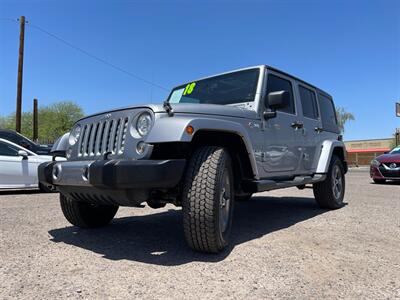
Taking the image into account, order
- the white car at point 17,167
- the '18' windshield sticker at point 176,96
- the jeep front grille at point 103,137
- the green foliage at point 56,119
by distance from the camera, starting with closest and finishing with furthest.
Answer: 1. the jeep front grille at point 103,137
2. the '18' windshield sticker at point 176,96
3. the white car at point 17,167
4. the green foliage at point 56,119

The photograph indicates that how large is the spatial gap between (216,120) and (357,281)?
1736mm

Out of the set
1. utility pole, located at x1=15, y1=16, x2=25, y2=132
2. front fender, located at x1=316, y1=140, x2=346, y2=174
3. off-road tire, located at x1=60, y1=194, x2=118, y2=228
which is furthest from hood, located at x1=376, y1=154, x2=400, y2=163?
utility pole, located at x1=15, y1=16, x2=25, y2=132

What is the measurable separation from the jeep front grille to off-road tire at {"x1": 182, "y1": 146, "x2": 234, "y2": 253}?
0.66m

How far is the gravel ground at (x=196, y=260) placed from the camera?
2613mm

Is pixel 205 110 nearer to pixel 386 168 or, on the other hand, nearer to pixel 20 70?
pixel 386 168

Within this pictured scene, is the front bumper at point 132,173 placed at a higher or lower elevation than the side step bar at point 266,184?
higher

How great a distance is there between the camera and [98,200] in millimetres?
3500

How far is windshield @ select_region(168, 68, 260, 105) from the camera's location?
4.61 m

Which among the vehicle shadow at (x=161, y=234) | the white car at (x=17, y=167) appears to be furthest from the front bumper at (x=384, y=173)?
the white car at (x=17, y=167)

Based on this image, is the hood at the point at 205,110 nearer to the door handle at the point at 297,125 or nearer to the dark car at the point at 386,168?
the door handle at the point at 297,125

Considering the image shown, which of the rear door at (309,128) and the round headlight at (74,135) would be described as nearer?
the round headlight at (74,135)

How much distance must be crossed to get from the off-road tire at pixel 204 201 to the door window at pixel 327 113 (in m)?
3.81

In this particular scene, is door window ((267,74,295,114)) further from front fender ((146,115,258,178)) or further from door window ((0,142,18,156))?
door window ((0,142,18,156))

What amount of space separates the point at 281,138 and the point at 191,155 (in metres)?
1.76
